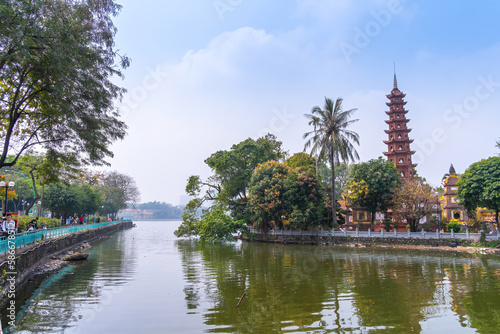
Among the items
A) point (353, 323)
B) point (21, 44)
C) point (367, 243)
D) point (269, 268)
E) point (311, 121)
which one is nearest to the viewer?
point (353, 323)

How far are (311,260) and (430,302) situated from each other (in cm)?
1233

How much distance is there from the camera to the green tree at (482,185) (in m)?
27.2

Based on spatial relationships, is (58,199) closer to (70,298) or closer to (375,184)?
(70,298)

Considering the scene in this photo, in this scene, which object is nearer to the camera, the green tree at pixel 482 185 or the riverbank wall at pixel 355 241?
the green tree at pixel 482 185

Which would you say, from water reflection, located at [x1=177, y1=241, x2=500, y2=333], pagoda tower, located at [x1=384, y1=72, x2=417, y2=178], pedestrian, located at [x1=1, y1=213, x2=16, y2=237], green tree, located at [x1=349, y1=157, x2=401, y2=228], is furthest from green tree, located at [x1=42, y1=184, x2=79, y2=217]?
pagoda tower, located at [x1=384, y1=72, x2=417, y2=178]

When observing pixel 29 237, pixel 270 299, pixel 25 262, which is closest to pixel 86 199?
pixel 29 237

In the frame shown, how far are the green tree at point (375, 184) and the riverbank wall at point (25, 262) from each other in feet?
92.1

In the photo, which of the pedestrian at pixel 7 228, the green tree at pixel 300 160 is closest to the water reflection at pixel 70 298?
the pedestrian at pixel 7 228

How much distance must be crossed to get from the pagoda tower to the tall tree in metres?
13.0

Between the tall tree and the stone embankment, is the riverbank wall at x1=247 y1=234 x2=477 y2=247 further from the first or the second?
the tall tree

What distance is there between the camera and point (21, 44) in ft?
35.1

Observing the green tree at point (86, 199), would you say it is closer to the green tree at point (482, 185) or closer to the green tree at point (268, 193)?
the green tree at point (268, 193)

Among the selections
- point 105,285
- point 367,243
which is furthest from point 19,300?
point 367,243

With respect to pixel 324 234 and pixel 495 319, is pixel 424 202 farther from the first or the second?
pixel 495 319
